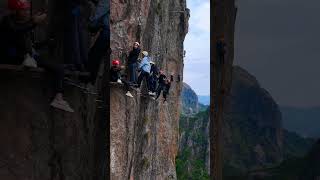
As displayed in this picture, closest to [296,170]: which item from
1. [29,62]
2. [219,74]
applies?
[219,74]

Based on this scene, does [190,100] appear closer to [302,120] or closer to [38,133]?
[38,133]

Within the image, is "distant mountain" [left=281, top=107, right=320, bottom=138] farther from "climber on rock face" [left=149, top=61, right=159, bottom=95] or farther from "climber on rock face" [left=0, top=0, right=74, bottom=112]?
"climber on rock face" [left=149, top=61, right=159, bottom=95]

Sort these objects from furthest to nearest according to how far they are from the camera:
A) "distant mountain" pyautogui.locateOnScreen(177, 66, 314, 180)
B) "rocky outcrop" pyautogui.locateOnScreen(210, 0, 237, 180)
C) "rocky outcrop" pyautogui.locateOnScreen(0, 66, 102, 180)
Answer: "rocky outcrop" pyautogui.locateOnScreen(0, 66, 102, 180)
"rocky outcrop" pyautogui.locateOnScreen(210, 0, 237, 180)
"distant mountain" pyautogui.locateOnScreen(177, 66, 314, 180)

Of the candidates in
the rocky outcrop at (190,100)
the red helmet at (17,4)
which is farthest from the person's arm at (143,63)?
the rocky outcrop at (190,100)

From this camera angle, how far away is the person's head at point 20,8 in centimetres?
770

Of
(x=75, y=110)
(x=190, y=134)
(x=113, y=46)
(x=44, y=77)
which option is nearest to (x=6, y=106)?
(x=44, y=77)

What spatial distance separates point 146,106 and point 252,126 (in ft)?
60.4

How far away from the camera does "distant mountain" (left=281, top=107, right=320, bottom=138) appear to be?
15.1ft

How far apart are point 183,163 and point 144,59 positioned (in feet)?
113

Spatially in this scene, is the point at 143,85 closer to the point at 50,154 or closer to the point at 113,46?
the point at 113,46

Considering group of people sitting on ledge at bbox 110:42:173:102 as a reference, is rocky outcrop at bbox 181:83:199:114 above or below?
below

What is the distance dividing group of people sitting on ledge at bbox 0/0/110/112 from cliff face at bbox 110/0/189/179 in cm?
836

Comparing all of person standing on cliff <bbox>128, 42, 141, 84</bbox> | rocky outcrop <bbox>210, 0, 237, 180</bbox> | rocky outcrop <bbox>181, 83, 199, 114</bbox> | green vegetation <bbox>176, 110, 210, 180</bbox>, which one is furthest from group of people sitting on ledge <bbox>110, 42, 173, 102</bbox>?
rocky outcrop <bbox>181, 83, 199, 114</bbox>

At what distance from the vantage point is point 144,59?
781 inches
